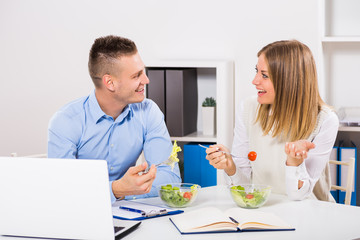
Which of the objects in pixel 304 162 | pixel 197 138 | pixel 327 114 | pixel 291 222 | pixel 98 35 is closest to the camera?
pixel 291 222

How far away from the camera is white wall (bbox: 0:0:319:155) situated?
335cm

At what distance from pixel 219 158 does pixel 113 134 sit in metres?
0.53

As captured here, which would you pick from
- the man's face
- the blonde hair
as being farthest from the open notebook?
the man's face

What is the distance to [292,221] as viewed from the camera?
1837 mm

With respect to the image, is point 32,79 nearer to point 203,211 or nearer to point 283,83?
point 283,83

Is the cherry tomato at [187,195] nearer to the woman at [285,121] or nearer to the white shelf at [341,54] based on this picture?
the woman at [285,121]

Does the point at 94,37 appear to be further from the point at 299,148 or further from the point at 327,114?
the point at 299,148

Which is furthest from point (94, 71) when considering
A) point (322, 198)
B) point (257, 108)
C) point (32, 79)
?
point (32, 79)

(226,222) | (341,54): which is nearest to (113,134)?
(226,222)

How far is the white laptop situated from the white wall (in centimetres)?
200

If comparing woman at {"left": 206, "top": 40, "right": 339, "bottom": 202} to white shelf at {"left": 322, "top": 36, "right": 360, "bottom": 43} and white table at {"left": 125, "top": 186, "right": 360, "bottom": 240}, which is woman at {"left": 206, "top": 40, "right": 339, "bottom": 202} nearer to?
white table at {"left": 125, "top": 186, "right": 360, "bottom": 240}

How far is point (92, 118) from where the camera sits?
8.08 ft

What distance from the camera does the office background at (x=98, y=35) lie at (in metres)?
3.34

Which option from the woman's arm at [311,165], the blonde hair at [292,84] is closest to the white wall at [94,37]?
the blonde hair at [292,84]
